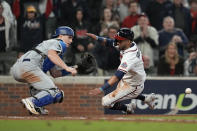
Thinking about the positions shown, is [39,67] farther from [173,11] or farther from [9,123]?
[173,11]

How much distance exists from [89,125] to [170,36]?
6.14 meters

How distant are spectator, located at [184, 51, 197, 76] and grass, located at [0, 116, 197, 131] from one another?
5.03 meters

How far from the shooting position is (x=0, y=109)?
13.3m

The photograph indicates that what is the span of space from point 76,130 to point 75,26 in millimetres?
6364

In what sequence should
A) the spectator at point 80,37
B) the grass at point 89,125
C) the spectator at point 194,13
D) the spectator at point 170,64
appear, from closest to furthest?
the grass at point 89,125, the spectator at point 170,64, the spectator at point 80,37, the spectator at point 194,13

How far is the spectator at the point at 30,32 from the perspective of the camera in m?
14.3

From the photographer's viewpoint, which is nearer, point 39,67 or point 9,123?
point 9,123

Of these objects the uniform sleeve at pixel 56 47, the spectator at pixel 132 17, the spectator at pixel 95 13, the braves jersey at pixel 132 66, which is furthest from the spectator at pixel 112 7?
the uniform sleeve at pixel 56 47

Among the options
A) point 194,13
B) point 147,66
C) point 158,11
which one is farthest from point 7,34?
point 194,13

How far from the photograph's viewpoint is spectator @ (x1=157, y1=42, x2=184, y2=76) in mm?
13672

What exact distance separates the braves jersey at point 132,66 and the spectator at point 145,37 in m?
3.31

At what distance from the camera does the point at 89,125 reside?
29.4 feet

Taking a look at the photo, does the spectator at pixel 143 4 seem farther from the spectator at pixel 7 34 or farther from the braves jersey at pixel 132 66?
the braves jersey at pixel 132 66

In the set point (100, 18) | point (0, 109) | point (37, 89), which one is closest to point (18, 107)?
point (0, 109)
